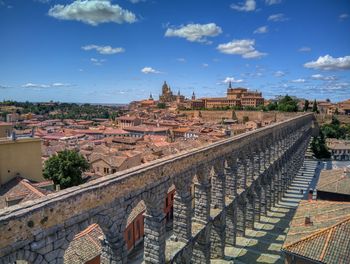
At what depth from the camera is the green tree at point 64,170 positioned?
1126 inches

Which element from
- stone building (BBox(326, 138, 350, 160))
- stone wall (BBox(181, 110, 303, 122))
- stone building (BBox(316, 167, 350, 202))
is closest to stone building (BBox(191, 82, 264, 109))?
stone wall (BBox(181, 110, 303, 122))

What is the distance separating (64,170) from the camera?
95.3 ft

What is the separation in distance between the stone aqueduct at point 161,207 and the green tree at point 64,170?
53.2 feet

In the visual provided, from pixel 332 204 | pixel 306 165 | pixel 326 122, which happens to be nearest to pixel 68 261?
pixel 332 204

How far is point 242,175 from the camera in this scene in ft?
73.4

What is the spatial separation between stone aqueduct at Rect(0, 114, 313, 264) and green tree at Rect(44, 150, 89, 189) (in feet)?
53.2

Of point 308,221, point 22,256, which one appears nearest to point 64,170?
point 308,221

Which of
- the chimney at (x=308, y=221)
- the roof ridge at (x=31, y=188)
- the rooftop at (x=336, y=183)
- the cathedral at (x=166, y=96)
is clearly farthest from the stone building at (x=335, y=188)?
the cathedral at (x=166, y=96)

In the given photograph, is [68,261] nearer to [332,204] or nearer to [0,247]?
[0,247]

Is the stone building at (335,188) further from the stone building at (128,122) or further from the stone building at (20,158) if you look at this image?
the stone building at (128,122)

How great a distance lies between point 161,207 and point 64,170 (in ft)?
65.7

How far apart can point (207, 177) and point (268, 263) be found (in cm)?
807

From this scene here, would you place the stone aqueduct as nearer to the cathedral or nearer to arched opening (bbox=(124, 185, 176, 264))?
arched opening (bbox=(124, 185, 176, 264))

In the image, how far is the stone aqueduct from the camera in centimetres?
739
